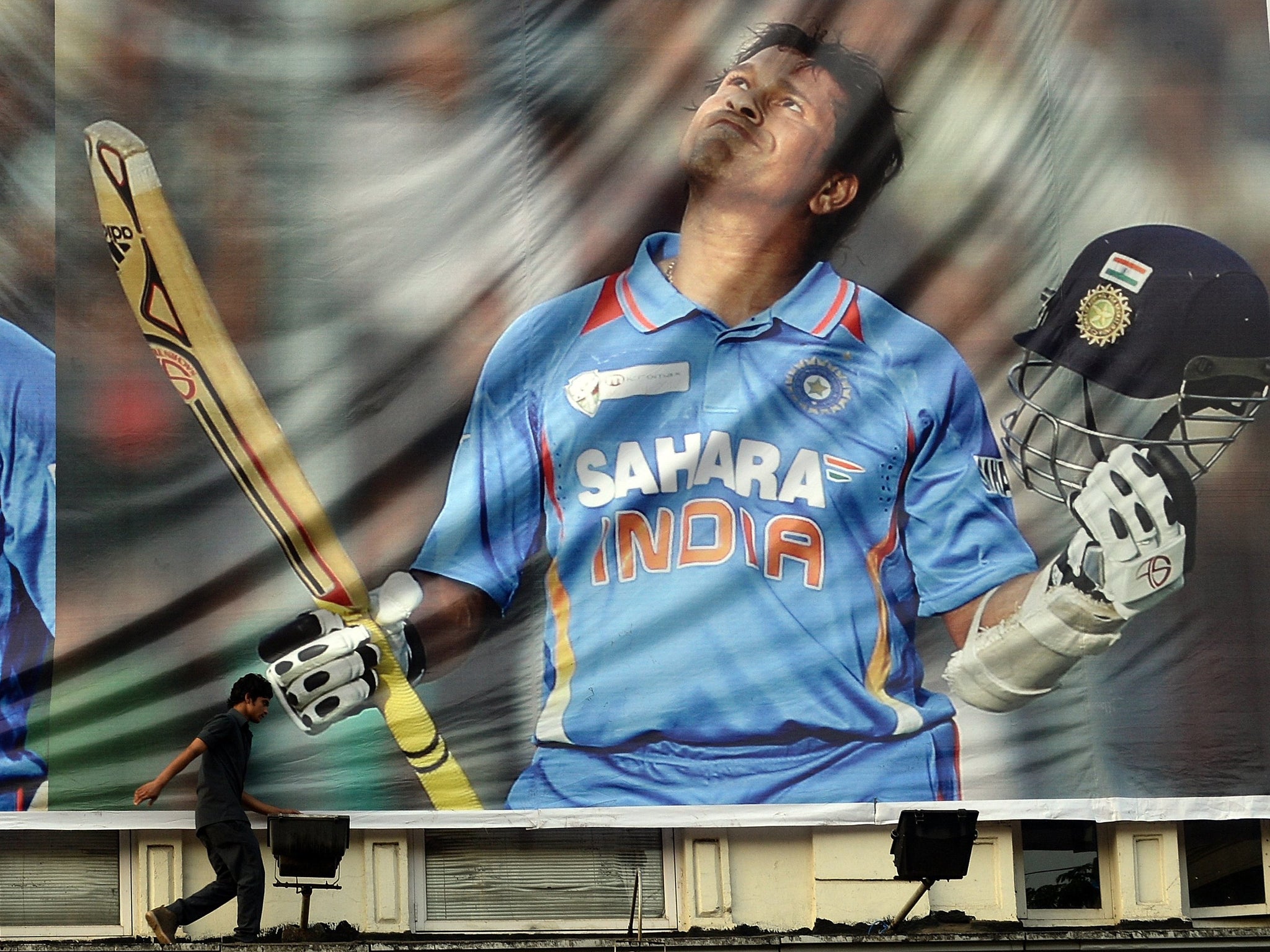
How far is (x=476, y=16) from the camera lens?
6.54 m

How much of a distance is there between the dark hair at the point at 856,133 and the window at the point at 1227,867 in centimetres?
225

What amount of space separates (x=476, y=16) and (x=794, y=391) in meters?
1.64

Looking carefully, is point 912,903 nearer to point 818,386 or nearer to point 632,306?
point 818,386

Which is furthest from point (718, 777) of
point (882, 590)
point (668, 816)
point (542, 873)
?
point (882, 590)

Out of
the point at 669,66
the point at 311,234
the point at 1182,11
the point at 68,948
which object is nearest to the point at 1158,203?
the point at 1182,11

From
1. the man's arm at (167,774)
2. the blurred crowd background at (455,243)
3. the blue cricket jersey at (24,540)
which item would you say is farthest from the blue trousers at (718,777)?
the blue cricket jersey at (24,540)

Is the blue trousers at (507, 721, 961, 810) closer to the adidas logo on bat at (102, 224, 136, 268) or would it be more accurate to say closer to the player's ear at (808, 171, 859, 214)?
the player's ear at (808, 171, 859, 214)

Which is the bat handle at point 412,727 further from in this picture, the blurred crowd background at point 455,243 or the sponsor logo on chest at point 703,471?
the sponsor logo on chest at point 703,471

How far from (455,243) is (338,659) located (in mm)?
1393

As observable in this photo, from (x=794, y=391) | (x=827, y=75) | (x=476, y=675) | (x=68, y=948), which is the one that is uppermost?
(x=827, y=75)

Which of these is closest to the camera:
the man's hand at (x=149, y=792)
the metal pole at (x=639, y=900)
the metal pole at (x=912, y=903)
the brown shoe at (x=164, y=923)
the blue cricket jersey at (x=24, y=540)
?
the brown shoe at (x=164, y=923)

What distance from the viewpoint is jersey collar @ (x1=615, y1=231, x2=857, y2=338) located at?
6.41 m

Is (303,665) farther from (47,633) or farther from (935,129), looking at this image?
Answer: (935,129)

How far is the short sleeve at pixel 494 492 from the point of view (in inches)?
246
